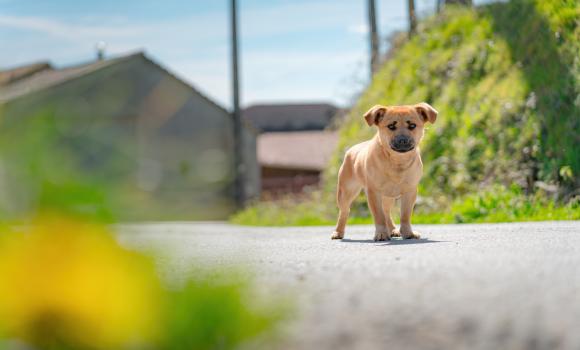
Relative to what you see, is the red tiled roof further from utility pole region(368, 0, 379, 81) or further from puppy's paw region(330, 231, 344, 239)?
puppy's paw region(330, 231, 344, 239)

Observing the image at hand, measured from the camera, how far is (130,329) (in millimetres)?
2078

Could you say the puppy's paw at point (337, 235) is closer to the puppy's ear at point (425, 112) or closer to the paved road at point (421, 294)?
the puppy's ear at point (425, 112)

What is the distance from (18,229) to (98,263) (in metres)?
0.21

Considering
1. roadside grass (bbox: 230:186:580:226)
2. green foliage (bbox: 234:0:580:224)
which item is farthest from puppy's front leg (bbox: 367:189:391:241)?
green foliage (bbox: 234:0:580:224)

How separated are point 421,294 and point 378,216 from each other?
3.58 metres

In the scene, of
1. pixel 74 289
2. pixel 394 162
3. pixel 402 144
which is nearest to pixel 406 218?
pixel 394 162

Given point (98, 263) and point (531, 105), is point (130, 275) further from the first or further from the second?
point (531, 105)

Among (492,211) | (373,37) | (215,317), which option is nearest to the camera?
(215,317)

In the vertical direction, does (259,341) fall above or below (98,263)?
below

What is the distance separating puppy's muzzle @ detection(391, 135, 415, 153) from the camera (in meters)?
6.55

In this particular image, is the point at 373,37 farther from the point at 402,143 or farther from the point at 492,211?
the point at 402,143

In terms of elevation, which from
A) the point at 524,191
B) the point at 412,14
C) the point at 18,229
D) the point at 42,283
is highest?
the point at 412,14

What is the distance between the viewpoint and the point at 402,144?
6551mm

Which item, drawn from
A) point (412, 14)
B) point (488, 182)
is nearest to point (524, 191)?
point (488, 182)
